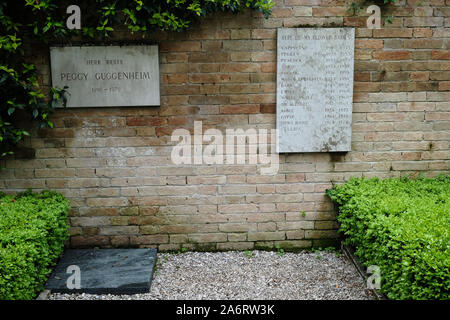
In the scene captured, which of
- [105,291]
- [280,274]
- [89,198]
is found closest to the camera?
[105,291]

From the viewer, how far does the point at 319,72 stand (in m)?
3.90

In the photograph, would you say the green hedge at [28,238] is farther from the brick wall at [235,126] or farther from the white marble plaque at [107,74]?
the white marble plaque at [107,74]

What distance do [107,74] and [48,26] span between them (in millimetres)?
666

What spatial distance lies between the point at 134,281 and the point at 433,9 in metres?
4.03

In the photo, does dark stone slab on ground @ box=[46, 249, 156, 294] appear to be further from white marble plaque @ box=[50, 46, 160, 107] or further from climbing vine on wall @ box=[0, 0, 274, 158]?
white marble plaque @ box=[50, 46, 160, 107]

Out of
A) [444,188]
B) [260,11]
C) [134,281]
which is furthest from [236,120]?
[444,188]

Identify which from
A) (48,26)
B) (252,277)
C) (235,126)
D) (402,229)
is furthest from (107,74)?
(402,229)

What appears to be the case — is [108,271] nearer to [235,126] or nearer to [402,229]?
[235,126]

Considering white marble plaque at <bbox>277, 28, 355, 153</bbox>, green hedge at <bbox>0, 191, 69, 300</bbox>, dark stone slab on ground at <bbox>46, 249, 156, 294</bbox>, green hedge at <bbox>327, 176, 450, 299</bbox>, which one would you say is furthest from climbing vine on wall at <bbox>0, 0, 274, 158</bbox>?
green hedge at <bbox>327, 176, 450, 299</bbox>

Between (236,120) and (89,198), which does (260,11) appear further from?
(89,198)

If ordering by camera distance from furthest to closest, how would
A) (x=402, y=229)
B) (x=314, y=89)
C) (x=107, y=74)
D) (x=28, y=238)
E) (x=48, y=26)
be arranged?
1. (x=314, y=89)
2. (x=107, y=74)
3. (x=48, y=26)
4. (x=28, y=238)
5. (x=402, y=229)

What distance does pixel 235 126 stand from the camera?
13.0ft

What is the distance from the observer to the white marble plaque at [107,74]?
378cm

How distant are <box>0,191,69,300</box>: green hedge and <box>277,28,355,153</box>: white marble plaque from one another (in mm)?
2356
